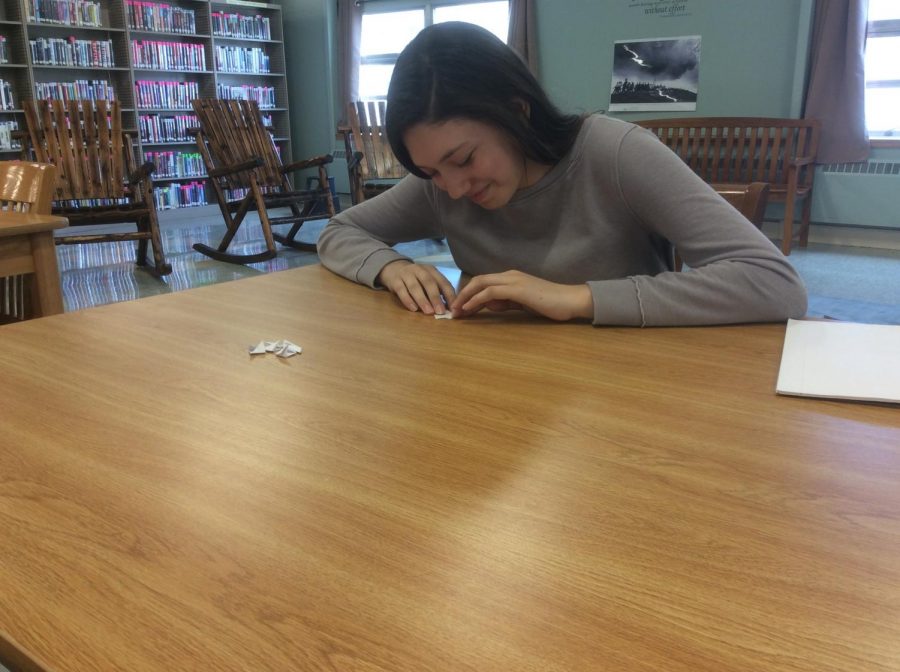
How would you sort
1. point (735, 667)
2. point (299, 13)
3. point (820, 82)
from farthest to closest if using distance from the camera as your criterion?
point (299, 13) < point (820, 82) < point (735, 667)

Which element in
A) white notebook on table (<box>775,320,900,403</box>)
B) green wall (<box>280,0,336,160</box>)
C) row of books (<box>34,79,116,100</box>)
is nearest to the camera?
white notebook on table (<box>775,320,900,403</box>)

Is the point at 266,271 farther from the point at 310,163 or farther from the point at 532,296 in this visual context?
the point at 532,296

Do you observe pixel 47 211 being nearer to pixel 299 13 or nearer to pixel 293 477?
pixel 293 477

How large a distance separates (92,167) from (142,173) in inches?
18.0

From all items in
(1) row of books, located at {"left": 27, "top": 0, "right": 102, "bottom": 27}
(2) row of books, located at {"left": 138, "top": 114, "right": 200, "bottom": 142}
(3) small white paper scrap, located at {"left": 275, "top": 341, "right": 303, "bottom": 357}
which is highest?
(1) row of books, located at {"left": 27, "top": 0, "right": 102, "bottom": 27}

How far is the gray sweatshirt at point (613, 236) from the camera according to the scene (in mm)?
916

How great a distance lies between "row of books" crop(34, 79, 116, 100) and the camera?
5.64m

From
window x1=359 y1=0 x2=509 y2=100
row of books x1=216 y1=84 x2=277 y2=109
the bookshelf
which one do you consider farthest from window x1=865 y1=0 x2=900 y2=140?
the bookshelf

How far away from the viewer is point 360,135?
16.7ft

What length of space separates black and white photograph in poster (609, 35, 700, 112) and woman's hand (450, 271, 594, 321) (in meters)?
4.68

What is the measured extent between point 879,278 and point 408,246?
114 inches

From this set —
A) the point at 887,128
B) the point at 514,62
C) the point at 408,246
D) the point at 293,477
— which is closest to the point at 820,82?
the point at 887,128

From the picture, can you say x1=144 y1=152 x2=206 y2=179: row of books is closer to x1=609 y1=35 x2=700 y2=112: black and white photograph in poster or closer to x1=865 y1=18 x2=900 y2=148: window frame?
x1=609 y1=35 x2=700 y2=112: black and white photograph in poster

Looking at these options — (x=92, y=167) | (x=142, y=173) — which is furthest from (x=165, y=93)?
(x=142, y=173)
